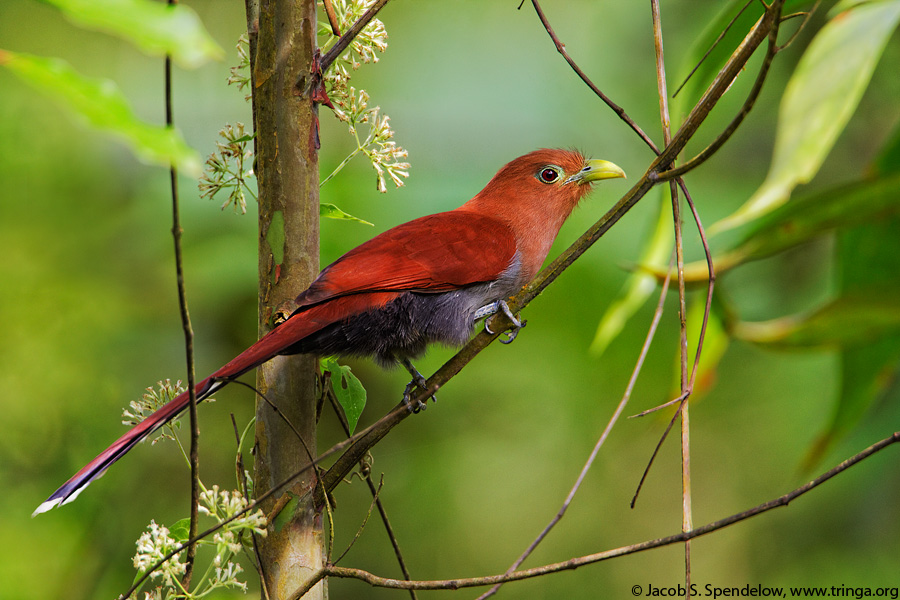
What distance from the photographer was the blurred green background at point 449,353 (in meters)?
3.54

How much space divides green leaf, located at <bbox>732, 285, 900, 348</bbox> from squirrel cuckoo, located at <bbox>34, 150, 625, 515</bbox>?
84 centimetres

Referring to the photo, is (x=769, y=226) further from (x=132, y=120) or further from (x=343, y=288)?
(x=132, y=120)

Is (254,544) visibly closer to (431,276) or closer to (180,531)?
(180,531)

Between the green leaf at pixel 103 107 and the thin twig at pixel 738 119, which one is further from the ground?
the thin twig at pixel 738 119

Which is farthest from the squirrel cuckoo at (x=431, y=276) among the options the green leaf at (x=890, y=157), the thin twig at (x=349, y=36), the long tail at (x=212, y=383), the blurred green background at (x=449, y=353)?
the blurred green background at (x=449, y=353)

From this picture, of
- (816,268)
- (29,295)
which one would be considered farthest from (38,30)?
(816,268)

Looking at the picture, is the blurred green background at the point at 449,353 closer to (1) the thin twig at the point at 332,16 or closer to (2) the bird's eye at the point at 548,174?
(2) the bird's eye at the point at 548,174

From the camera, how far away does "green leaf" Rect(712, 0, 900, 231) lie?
2.37 m

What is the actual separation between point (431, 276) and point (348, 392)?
0.65m

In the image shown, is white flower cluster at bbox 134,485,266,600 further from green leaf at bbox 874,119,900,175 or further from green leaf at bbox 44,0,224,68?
green leaf at bbox 874,119,900,175

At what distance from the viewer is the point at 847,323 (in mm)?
2633

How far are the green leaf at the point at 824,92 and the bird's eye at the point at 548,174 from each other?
71 centimetres

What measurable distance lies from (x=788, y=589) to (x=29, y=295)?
4258 mm

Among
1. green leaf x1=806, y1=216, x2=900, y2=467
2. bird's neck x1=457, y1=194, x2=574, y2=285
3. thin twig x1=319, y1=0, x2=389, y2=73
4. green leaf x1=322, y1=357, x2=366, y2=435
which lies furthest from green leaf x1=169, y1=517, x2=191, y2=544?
green leaf x1=806, y1=216, x2=900, y2=467
